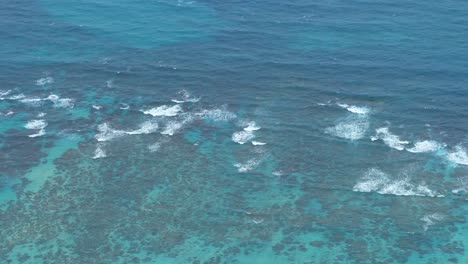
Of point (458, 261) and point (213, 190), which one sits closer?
point (458, 261)

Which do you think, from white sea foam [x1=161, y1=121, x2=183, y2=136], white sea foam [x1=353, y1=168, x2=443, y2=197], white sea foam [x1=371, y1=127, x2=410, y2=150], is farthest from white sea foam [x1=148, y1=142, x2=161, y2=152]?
white sea foam [x1=371, y1=127, x2=410, y2=150]

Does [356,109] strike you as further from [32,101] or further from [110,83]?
[32,101]

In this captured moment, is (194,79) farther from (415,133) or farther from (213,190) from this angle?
(415,133)

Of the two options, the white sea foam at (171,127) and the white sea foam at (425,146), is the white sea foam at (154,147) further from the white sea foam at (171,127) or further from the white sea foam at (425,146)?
the white sea foam at (425,146)

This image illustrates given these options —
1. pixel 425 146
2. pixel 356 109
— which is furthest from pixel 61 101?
pixel 425 146

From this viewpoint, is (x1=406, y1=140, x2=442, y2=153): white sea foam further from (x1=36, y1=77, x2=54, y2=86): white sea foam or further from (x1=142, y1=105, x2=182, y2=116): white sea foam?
(x1=36, y1=77, x2=54, y2=86): white sea foam

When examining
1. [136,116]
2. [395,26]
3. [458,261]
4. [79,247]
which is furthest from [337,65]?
[79,247]
